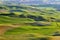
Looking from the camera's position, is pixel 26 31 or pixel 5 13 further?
pixel 5 13

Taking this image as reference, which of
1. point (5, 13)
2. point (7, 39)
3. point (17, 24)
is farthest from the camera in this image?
point (5, 13)

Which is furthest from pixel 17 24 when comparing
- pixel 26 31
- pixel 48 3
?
pixel 48 3

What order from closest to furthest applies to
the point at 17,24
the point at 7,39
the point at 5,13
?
the point at 7,39 < the point at 17,24 < the point at 5,13

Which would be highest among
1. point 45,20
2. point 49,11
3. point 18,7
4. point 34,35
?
point 18,7

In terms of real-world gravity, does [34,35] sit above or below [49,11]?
below

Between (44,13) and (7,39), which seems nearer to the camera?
(7,39)

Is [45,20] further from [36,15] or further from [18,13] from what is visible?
[18,13]

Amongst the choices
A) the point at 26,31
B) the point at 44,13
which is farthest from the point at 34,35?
the point at 44,13

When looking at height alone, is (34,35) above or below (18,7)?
below

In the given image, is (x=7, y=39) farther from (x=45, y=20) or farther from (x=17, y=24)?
(x=45, y=20)
